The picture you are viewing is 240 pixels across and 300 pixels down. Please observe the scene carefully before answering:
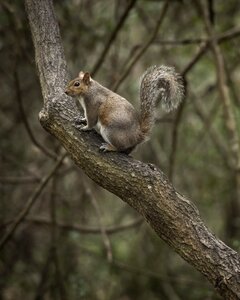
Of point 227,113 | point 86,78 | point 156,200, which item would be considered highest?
point 227,113

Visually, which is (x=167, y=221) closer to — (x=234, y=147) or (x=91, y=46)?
(x=234, y=147)

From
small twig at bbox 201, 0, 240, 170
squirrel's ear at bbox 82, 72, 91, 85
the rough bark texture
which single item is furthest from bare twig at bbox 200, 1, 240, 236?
the rough bark texture

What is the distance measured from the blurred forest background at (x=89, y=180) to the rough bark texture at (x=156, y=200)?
2.40 metres

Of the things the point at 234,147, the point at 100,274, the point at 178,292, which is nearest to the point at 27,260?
the point at 100,274

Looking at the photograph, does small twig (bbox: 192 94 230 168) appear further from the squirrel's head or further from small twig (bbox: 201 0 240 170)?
the squirrel's head

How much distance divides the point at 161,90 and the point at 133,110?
0.23m

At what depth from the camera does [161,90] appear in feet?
11.5

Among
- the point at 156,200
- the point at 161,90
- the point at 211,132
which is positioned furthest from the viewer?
the point at 211,132

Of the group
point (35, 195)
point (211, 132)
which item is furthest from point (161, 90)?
point (211, 132)

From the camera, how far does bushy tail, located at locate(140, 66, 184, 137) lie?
3.47 meters

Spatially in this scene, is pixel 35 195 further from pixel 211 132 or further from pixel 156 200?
pixel 211 132

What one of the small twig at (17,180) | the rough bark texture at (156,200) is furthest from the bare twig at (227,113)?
the rough bark texture at (156,200)

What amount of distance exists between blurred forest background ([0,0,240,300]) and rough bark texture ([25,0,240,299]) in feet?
7.86

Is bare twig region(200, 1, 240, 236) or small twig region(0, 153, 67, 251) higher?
bare twig region(200, 1, 240, 236)
